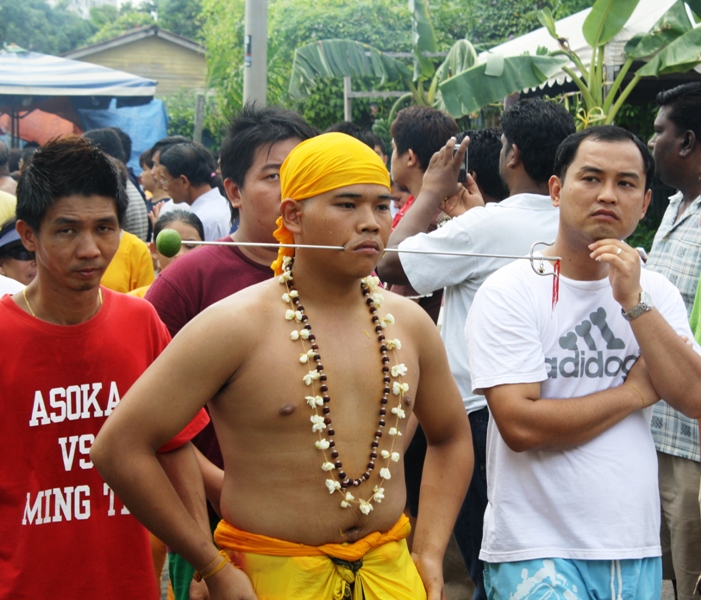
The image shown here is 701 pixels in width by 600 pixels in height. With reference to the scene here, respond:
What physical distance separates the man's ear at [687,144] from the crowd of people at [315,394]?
122cm

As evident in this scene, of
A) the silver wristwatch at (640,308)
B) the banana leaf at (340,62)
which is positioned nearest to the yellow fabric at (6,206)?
the silver wristwatch at (640,308)

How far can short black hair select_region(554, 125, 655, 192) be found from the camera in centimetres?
326

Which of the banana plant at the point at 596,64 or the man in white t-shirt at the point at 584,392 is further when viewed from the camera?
the banana plant at the point at 596,64

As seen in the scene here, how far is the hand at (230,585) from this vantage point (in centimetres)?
237

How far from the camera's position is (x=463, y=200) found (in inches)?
186

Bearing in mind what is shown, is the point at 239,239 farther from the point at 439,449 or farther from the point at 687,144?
the point at 687,144

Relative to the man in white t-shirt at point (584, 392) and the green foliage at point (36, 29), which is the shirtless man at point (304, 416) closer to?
the man in white t-shirt at point (584, 392)

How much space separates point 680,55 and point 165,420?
24.4 feet

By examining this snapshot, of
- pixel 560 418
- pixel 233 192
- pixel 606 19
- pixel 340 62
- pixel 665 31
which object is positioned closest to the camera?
pixel 560 418

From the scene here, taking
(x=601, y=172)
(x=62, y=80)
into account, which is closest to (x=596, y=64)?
(x=601, y=172)

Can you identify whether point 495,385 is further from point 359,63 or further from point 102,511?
point 359,63

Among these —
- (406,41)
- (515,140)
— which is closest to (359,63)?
(406,41)

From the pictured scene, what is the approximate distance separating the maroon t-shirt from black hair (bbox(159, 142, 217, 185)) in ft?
14.2

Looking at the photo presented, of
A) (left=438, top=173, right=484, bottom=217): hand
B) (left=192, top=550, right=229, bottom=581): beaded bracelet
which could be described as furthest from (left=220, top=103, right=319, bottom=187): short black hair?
(left=192, top=550, right=229, bottom=581): beaded bracelet
